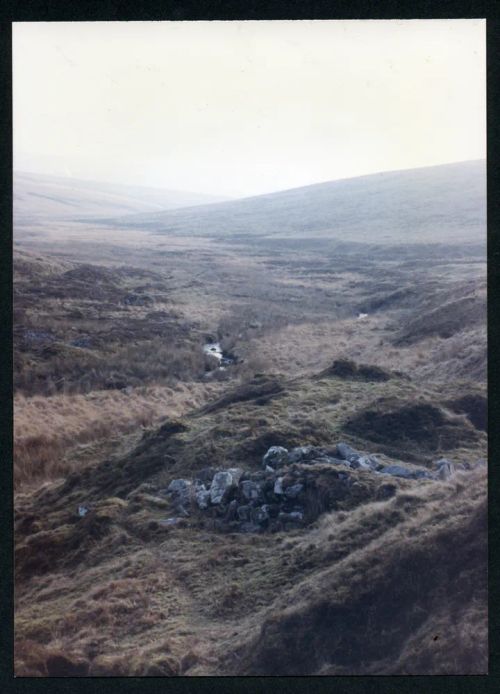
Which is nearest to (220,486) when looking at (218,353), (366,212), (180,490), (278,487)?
(180,490)

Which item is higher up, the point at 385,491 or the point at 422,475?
the point at 422,475

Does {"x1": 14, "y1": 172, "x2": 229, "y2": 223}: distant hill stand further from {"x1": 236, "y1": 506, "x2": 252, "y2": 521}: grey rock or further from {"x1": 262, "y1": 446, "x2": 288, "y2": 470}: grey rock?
{"x1": 236, "y1": 506, "x2": 252, "y2": 521}: grey rock

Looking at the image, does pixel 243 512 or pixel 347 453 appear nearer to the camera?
pixel 243 512

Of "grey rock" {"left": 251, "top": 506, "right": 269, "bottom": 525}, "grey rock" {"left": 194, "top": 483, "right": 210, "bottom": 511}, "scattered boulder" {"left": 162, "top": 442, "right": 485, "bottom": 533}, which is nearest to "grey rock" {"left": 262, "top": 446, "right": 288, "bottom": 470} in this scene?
"scattered boulder" {"left": 162, "top": 442, "right": 485, "bottom": 533}

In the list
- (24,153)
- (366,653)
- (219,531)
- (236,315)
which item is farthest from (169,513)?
(24,153)

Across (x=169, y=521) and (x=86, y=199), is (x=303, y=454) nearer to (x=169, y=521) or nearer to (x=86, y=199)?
(x=169, y=521)

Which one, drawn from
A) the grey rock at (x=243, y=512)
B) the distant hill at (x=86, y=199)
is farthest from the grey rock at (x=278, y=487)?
the distant hill at (x=86, y=199)
